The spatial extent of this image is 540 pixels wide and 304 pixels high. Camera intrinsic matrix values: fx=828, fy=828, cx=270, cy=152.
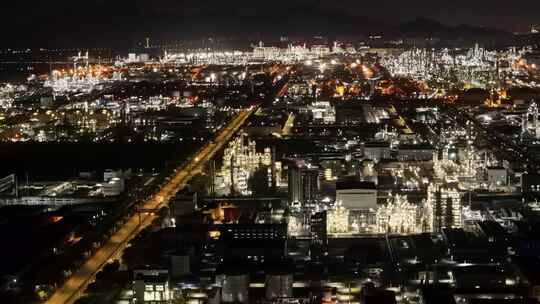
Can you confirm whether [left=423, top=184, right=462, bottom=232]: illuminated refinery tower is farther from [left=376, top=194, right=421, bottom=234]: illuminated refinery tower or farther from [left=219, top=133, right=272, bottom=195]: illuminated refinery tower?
[left=219, top=133, right=272, bottom=195]: illuminated refinery tower

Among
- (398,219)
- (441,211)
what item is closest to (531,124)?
(441,211)

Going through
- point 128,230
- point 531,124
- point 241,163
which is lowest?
point 128,230

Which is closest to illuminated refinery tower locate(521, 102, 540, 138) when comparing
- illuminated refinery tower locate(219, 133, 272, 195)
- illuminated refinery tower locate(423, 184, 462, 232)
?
illuminated refinery tower locate(219, 133, 272, 195)

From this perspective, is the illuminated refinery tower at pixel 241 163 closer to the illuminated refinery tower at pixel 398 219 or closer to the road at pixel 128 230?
the road at pixel 128 230

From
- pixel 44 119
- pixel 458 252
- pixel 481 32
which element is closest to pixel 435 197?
pixel 458 252

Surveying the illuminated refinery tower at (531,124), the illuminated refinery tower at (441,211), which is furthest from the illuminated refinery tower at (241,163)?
the illuminated refinery tower at (531,124)

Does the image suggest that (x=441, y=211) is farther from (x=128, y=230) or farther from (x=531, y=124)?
(x=531, y=124)
